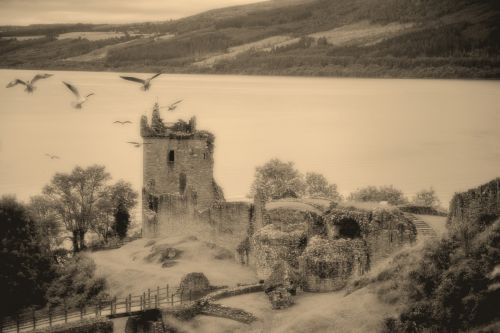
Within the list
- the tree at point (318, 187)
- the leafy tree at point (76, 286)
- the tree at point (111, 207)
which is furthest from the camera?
the tree at point (318, 187)

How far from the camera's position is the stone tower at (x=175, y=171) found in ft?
154

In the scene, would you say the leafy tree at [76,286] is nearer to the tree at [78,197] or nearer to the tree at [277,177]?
the tree at [78,197]

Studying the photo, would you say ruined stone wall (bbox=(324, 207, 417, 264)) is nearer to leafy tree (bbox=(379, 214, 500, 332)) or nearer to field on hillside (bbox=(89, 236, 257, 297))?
leafy tree (bbox=(379, 214, 500, 332))

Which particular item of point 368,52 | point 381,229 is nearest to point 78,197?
point 381,229

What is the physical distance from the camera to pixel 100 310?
1385 inches

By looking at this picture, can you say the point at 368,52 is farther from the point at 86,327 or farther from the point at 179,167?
the point at 86,327

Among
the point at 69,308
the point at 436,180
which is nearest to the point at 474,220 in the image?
the point at 69,308

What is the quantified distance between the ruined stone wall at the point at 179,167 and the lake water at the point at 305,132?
25.1 m

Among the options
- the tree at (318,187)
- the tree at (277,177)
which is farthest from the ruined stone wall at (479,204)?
the tree at (318,187)

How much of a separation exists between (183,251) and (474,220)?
18.5 metres

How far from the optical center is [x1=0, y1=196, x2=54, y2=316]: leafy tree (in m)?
39.8

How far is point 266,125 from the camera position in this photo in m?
138

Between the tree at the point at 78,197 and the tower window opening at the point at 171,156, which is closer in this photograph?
the tower window opening at the point at 171,156

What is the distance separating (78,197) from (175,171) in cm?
1228
